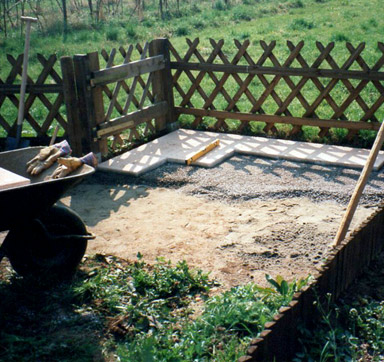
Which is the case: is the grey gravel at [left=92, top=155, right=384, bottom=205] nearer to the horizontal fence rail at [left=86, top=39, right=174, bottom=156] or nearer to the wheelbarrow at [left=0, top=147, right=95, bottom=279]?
the horizontal fence rail at [left=86, top=39, right=174, bottom=156]

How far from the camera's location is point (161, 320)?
412 cm

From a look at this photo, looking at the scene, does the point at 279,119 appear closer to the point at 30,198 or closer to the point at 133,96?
the point at 133,96

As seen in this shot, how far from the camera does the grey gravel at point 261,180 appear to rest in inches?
→ 255

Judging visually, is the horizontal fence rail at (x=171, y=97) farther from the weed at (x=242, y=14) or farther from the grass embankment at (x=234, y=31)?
→ the weed at (x=242, y=14)

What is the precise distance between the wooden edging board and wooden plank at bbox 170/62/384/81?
345 centimetres

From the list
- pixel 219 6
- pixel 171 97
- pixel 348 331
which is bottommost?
pixel 348 331

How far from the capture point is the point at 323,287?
372 cm

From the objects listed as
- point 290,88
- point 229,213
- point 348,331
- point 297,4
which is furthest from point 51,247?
point 297,4

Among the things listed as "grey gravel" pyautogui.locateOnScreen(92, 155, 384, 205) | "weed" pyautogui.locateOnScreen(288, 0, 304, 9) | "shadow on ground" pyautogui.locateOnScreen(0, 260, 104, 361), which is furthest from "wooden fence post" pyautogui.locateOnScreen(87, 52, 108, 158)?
"weed" pyautogui.locateOnScreen(288, 0, 304, 9)

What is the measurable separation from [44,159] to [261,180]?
2840 mm

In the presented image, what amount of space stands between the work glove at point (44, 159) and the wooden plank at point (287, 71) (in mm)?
3997

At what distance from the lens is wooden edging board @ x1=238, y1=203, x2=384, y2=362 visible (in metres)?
3.07

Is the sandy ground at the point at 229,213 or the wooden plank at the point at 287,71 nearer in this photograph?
the sandy ground at the point at 229,213

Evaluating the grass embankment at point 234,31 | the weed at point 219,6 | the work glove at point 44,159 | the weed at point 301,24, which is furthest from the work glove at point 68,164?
the weed at point 219,6
